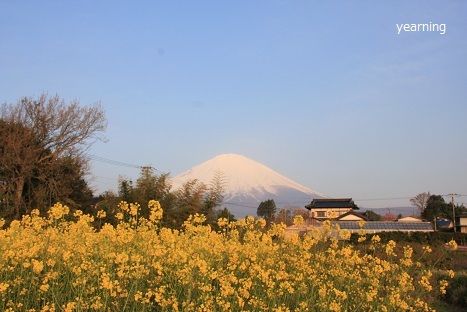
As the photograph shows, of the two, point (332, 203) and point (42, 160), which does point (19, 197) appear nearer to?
point (42, 160)

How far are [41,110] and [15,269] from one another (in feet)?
66.1

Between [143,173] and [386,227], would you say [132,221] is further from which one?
[386,227]

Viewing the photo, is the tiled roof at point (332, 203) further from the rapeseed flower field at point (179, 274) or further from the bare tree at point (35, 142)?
the rapeseed flower field at point (179, 274)

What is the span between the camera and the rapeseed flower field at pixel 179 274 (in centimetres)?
433

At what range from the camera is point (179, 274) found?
4.39 metres

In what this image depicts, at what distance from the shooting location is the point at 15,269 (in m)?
5.11

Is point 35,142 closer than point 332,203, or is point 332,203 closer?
point 35,142

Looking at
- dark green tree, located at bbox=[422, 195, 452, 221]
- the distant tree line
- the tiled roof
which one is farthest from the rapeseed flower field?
dark green tree, located at bbox=[422, 195, 452, 221]

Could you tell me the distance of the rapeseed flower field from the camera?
433 cm

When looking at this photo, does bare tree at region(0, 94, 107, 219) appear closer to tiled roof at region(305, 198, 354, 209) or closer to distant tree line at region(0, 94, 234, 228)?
distant tree line at region(0, 94, 234, 228)

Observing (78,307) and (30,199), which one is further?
(30,199)

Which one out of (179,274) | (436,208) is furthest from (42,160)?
(436,208)

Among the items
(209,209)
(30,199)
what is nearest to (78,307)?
(209,209)

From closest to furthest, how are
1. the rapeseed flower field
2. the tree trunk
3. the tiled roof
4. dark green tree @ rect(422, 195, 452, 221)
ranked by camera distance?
the rapeseed flower field → the tree trunk → the tiled roof → dark green tree @ rect(422, 195, 452, 221)
